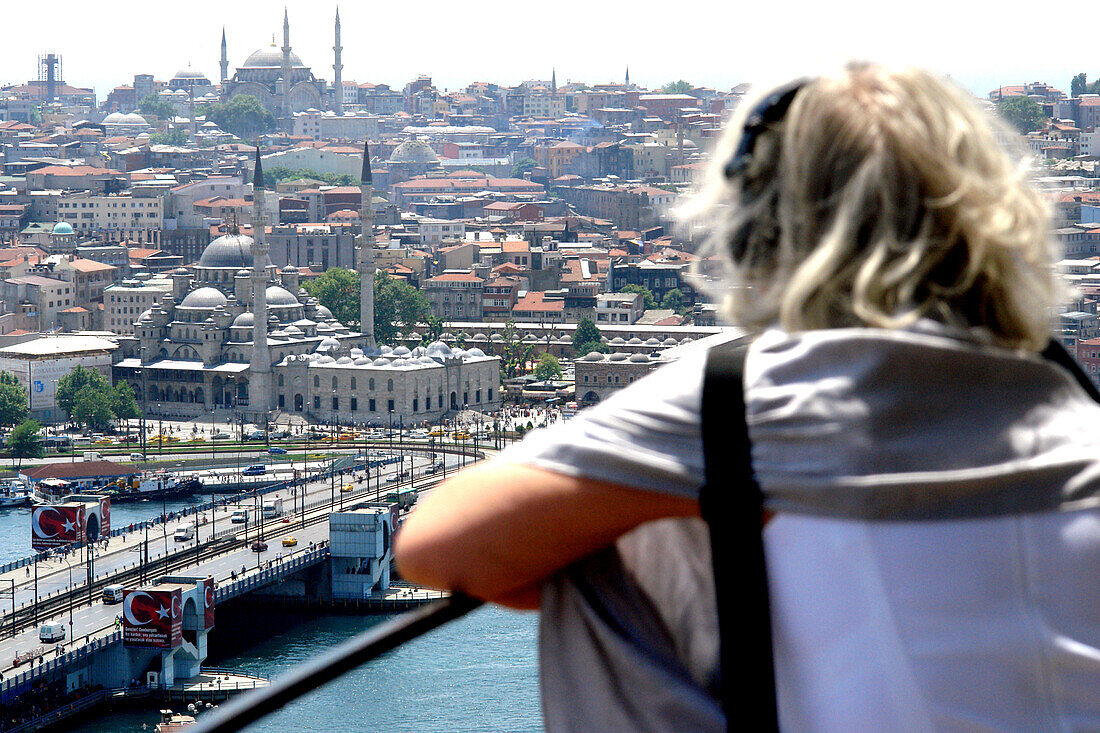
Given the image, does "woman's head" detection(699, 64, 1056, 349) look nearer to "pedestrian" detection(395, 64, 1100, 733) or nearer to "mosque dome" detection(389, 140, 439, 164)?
"pedestrian" detection(395, 64, 1100, 733)

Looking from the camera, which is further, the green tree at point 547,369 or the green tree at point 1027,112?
the green tree at point 1027,112

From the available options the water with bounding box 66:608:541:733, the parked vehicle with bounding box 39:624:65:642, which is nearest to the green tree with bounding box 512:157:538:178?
the water with bounding box 66:608:541:733

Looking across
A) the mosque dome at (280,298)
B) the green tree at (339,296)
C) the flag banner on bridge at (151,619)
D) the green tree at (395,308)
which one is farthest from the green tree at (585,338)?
the flag banner on bridge at (151,619)

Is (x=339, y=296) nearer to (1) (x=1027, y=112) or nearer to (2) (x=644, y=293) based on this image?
(2) (x=644, y=293)

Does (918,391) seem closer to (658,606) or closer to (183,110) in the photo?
(658,606)

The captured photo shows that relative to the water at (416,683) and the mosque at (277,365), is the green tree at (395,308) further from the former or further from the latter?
the water at (416,683)
